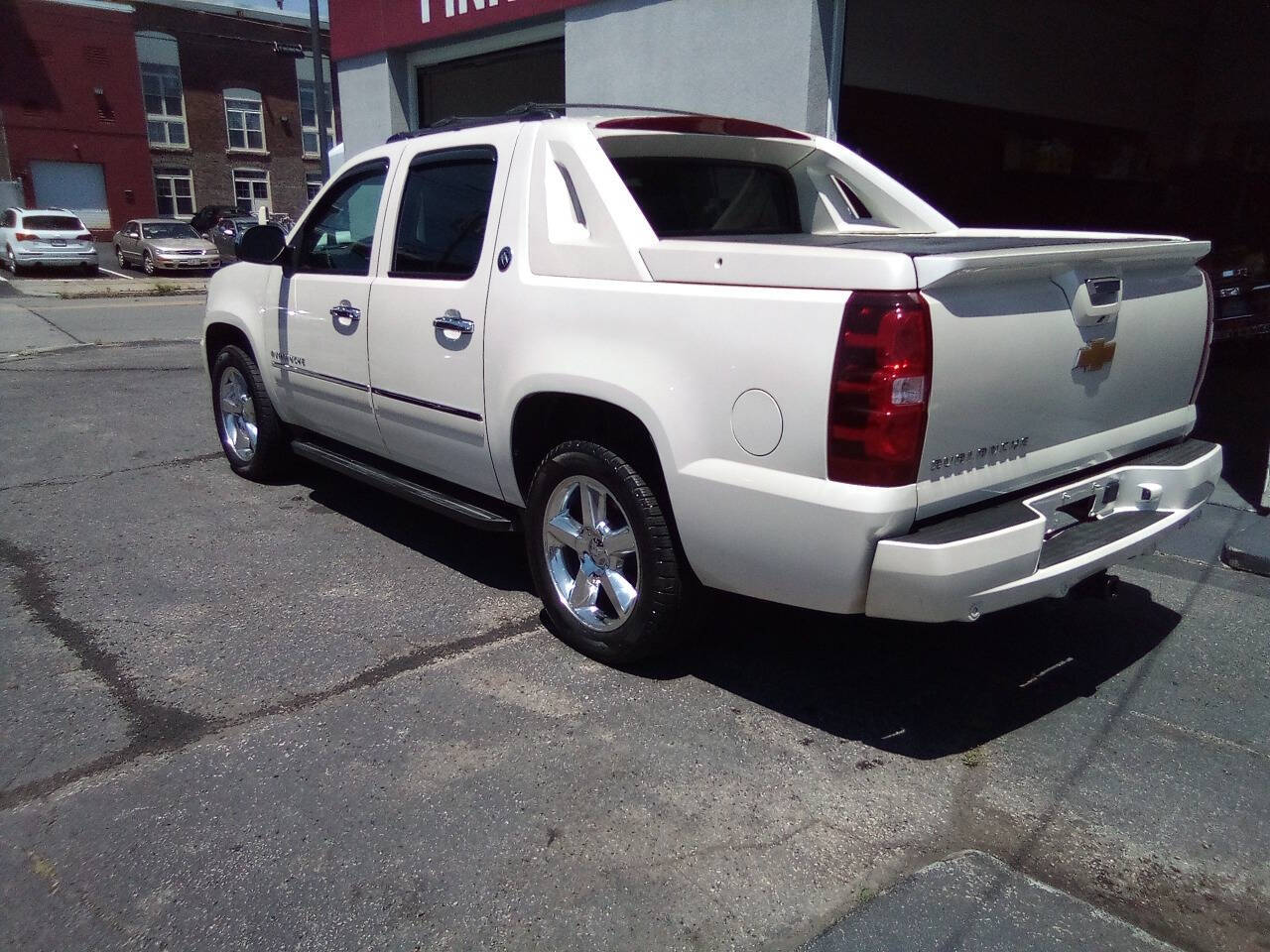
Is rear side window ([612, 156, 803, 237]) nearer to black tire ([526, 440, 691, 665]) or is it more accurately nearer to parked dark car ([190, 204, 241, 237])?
black tire ([526, 440, 691, 665])

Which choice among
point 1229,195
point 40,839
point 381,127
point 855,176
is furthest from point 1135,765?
point 1229,195

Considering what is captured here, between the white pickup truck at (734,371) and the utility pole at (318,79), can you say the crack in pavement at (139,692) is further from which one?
the utility pole at (318,79)

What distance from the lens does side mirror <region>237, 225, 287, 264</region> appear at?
5.25 meters

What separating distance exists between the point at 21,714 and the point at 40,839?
0.82 meters

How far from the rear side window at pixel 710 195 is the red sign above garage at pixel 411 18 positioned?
493 centimetres

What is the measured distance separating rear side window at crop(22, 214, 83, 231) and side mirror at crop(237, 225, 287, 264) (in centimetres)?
2430

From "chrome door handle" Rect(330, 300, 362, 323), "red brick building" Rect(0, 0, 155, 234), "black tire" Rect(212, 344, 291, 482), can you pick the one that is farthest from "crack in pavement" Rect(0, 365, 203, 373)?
"red brick building" Rect(0, 0, 155, 234)

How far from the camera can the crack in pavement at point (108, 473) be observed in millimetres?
6160

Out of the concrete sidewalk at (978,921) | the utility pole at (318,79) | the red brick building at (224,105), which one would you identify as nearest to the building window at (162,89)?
the red brick building at (224,105)

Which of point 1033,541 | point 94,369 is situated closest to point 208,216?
point 94,369

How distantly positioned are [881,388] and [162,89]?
45197 mm

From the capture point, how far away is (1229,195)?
12.9 metres

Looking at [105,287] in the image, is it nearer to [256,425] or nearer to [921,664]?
[256,425]

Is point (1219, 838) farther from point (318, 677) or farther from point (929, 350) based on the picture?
point (318, 677)
